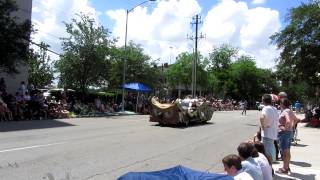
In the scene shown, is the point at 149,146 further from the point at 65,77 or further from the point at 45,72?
the point at 45,72

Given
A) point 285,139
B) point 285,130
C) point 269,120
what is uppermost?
point 269,120

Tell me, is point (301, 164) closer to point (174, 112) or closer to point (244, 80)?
point (174, 112)

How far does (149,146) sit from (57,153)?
377cm

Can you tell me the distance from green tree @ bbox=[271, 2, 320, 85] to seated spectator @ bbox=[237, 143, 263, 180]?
2955 cm

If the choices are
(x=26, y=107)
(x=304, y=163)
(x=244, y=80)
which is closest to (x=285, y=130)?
(x=304, y=163)

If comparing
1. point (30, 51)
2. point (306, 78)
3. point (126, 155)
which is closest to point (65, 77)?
point (30, 51)

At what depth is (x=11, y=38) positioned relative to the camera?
2623cm

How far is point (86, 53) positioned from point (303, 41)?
51.6 ft

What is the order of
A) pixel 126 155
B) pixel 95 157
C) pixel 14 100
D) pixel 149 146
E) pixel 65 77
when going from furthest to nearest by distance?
pixel 65 77, pixel 14 100, pixel 149 146, pixel 126 155, pixel 95 157

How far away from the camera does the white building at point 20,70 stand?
32938 millimetres

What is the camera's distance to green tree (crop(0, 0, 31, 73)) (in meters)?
26.0

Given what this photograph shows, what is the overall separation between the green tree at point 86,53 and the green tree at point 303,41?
Answer: 12.8m

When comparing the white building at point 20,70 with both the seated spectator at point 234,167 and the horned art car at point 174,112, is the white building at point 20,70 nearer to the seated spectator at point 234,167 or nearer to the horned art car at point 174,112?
the horned art car at point 174,112

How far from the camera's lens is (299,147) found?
17.8 m
